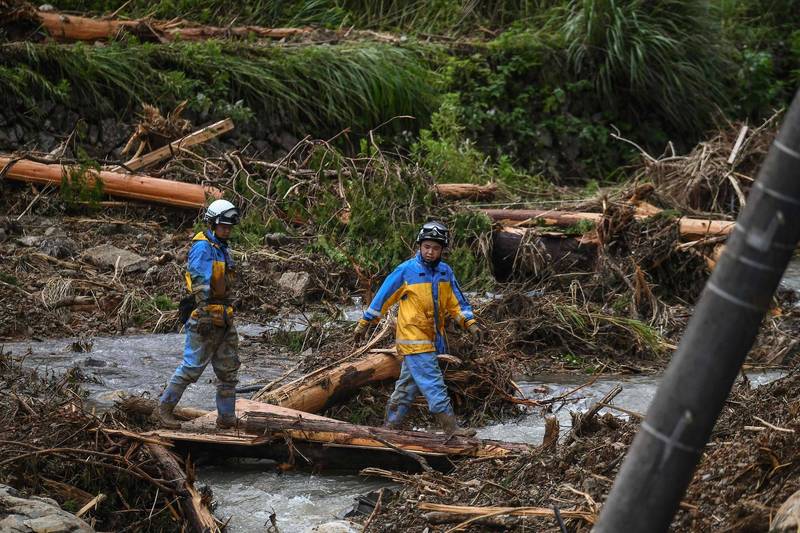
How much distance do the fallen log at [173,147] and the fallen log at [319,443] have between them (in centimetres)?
737

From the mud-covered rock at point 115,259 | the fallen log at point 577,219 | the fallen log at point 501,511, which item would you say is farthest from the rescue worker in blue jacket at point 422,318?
the fallen log at point 577,219

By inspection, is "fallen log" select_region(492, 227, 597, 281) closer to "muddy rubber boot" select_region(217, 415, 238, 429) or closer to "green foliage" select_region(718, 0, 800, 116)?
"muddy rubber boot" select_region(217, 415, 238, 429)

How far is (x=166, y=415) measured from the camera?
7.46m

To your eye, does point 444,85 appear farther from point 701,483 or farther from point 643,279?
point 701,483

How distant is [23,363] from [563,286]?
5692 mm

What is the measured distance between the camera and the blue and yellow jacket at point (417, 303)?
7.72 m

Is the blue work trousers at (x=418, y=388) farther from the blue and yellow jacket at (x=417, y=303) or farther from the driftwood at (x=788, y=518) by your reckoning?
the driftwood at (x=788, y=518)

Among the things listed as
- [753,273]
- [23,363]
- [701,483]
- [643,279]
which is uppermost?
[753,273]

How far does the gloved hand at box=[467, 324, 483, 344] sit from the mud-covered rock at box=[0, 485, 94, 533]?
3.33 metres

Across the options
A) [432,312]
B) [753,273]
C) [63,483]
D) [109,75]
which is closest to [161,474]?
[63,483]

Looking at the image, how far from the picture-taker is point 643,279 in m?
11.7

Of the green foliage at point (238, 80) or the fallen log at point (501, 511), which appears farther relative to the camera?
the green foliage at point (238, 80)

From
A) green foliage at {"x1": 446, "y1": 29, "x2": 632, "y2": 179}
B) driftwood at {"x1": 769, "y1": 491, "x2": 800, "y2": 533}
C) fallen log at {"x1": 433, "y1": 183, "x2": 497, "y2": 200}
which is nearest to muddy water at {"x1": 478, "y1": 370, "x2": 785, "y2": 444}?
driftwood at {"x1": 769, "y1": 491, "x2": 800, "y2": 533}

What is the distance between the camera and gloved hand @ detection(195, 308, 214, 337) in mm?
7387
